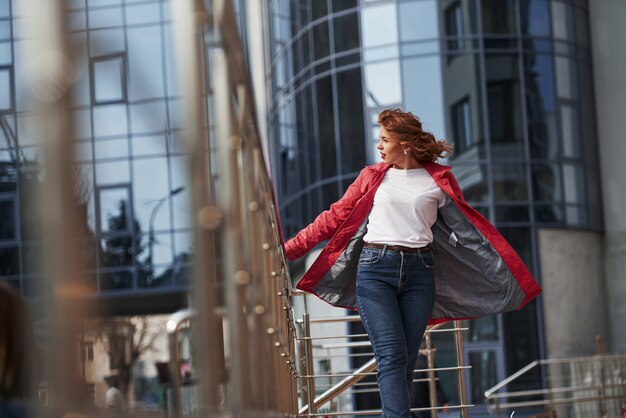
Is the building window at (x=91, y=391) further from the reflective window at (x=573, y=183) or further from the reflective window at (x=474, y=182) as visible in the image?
the reflective window at (x=573, y=183)

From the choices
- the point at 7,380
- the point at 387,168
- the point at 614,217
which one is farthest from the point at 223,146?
the point at 614,217

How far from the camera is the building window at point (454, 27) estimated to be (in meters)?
25.7

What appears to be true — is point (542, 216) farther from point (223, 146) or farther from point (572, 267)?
point (223, 146)

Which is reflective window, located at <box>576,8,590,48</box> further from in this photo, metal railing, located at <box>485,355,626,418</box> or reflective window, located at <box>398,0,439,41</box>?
metal railing, located at <box>485,355,626,418</box>

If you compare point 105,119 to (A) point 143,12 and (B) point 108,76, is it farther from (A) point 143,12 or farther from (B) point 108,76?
(A) point 143,12

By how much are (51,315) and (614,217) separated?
27.6 m

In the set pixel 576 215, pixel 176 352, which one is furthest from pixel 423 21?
pixel 176 352

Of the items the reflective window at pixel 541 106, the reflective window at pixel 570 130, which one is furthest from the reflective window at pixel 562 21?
the reflective window at pixel 570 130

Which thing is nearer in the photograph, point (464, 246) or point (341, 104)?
point (464, 246)

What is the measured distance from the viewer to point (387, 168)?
15.6 feet

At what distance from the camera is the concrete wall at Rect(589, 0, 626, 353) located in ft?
89.8

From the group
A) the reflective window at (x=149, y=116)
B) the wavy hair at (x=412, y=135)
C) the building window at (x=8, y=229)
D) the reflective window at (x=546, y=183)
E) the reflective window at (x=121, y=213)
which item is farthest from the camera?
the building window at (x=8, y=229)

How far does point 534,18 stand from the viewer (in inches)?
1036

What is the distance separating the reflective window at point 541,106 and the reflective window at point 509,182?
62cm
